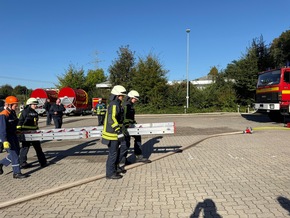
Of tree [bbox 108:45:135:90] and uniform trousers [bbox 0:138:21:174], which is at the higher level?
tree [bbox 108:45:135:90]

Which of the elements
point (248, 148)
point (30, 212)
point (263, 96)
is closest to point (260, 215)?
point (30, 212)

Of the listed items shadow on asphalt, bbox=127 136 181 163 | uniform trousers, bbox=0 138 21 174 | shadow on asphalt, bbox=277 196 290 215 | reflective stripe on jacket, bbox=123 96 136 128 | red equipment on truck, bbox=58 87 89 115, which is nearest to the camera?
shadow on asphalt, bbox=277 196 290 215

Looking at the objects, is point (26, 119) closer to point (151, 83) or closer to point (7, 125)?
point (7, 125)

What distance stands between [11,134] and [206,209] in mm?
4313

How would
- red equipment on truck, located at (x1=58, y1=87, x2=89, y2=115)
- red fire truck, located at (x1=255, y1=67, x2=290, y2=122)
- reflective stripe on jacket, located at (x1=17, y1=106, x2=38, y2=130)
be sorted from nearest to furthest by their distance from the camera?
reflective stripe on jacket, located at (x1=17, y1=106, x2=38, y2=130), red fire truck, located at (x1=255, y1=67, x2=290, y2=122), red equipment on truck, located at (x1=58, y1=87, x2=89, y2=115)

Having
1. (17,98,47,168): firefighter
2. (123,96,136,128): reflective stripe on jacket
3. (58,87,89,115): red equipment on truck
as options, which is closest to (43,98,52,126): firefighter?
(58,87,89,115): red equipment on truck

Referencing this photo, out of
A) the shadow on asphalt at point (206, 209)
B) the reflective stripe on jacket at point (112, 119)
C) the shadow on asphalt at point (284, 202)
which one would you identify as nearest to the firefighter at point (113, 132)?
the reflective stripe on jacket at point (112, 119)

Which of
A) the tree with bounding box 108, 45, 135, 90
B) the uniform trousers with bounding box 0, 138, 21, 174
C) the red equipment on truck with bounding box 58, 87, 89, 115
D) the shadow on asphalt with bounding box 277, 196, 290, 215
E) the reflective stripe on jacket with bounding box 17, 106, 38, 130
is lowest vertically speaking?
the shadow on asphalt with bounding box 277, 196, 290, 215

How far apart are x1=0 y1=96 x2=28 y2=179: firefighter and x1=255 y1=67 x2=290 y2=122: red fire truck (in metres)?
12.5

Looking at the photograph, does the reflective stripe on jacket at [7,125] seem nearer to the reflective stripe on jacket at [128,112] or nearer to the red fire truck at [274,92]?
the reflective stripe on jacket at [128,112]

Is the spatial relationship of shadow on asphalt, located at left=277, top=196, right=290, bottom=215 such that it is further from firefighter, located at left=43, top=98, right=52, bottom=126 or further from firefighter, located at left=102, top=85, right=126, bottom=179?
firefighter, located at left=43, top=98, right=52, bottom=126

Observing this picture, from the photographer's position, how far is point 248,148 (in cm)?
895

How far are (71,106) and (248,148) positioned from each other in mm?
20842

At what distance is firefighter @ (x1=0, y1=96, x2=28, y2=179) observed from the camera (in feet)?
19.5
